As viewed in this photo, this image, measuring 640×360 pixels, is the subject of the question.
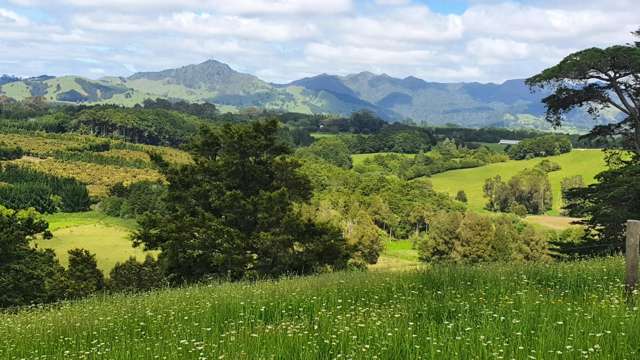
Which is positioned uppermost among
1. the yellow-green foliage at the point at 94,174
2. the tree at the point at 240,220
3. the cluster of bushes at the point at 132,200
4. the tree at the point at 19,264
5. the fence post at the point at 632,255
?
the fence post at the point at 632,255

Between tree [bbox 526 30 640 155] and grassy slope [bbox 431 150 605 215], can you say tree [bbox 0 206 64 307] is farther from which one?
grassy slope [bbox 431 150 605 215]

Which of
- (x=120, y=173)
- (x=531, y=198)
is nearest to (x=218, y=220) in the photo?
(x=531, y=198)

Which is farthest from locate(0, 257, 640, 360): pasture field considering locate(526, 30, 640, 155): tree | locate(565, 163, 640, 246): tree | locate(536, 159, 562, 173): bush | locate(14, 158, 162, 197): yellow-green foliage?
locate(536, 159, 562, 173): bush

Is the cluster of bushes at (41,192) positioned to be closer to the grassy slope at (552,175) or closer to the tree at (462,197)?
the tree at (462,197)

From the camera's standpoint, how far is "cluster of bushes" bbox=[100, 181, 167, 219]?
14238 cm

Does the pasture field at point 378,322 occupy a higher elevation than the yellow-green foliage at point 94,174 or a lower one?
higher

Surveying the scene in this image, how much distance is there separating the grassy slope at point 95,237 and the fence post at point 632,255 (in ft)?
262

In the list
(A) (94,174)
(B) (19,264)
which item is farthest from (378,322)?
(A) (94,174)

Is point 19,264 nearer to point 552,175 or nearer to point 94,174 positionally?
point 94,174

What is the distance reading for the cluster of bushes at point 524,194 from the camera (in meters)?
156

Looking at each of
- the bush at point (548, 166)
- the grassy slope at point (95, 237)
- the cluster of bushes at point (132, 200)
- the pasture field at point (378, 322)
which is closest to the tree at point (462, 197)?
the bush at point (548, 166)

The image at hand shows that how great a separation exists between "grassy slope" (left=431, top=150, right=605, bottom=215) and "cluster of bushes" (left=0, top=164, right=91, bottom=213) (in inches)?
4213

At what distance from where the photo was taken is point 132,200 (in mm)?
148875

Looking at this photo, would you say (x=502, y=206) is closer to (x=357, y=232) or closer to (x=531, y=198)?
(x=531, y=198)
